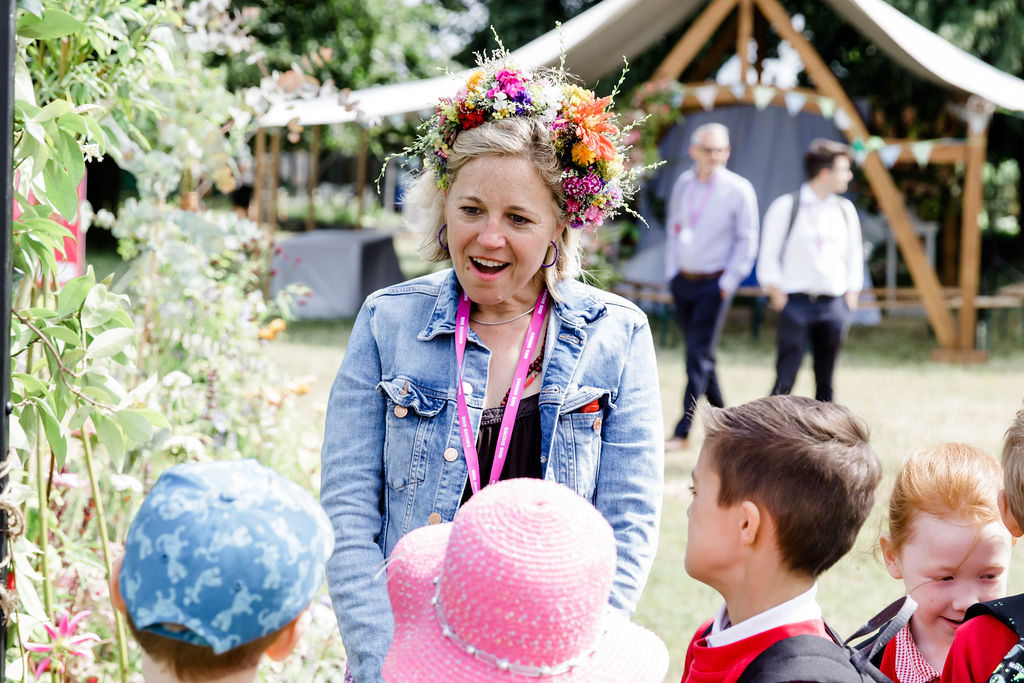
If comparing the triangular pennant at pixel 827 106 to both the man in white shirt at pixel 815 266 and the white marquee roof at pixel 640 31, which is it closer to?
the white marquee roof at pixel 640 31

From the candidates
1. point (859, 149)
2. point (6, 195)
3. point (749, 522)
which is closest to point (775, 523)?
point (749, 522)

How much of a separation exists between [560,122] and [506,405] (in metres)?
0.55

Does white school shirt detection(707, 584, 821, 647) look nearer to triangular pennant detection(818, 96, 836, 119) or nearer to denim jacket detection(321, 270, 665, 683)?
denim jacket detection(321, 270, 665, 683)

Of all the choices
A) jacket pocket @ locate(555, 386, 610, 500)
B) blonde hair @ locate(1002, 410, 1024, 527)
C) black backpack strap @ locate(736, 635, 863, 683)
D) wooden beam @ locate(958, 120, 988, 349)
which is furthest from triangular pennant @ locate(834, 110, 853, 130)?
black backpack strap @ locate(736, 635, 863, 683)

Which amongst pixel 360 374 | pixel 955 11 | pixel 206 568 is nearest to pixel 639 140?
pixel 955 11

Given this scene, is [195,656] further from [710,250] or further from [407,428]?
[710,250]

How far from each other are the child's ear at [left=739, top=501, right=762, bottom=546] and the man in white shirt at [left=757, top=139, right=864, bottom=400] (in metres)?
4.98

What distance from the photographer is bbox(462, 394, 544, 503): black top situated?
198cm

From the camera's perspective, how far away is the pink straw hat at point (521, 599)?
1.29 metres

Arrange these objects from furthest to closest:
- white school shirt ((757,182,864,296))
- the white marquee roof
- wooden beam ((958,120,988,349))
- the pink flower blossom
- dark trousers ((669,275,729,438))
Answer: wooden beam ((958,120,988,349)) → the white marquee roof → dark trousers ((669,275,729,438)) → white school shirt ((757,182,864,296)) → the pink flower blossom

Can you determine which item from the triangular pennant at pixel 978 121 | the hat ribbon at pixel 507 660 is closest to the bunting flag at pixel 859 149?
the triangular pennant at pixel 978 121

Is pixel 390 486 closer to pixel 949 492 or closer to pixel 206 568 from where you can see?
pixel 206 568

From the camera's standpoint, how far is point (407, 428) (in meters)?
1.94

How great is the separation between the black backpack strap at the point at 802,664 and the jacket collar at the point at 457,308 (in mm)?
735
